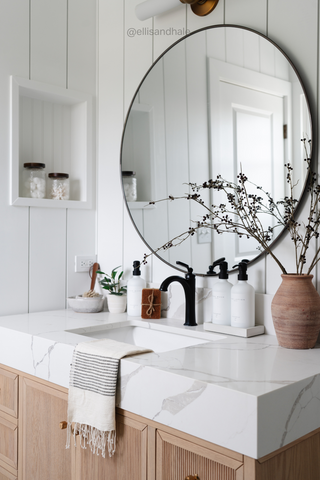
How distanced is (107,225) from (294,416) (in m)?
1.36

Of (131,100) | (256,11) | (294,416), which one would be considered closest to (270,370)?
(294,416)

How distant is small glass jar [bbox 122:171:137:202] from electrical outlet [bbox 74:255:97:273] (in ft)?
1.22

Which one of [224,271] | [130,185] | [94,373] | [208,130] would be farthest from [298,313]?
[130,185]

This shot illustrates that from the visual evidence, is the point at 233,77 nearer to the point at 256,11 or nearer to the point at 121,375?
the point at 256,11

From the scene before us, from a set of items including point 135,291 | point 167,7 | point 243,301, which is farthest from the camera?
point 135,291

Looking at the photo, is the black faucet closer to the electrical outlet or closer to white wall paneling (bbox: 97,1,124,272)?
A: white wall paneling (bbox: 97,1,124,272)

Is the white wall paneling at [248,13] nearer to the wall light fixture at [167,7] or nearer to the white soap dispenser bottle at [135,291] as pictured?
the wall light fixture at [167,7]

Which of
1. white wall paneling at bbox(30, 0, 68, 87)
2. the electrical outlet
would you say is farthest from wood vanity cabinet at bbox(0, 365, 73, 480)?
white wall paneling at bbox(30, 0, 68, 87)

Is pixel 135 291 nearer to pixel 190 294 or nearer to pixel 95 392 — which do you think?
pixel 190 294

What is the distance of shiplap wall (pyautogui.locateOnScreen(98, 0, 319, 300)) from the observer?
4.87 ft

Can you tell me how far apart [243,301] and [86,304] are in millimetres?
763

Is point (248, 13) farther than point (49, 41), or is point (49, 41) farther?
point (49, 41)

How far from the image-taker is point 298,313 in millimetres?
1297

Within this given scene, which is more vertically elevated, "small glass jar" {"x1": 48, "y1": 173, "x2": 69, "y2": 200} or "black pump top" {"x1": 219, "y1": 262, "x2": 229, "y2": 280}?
"small glass jar" {"x1": 48, "y1": 173, "x2": 69, "y2": 200}
